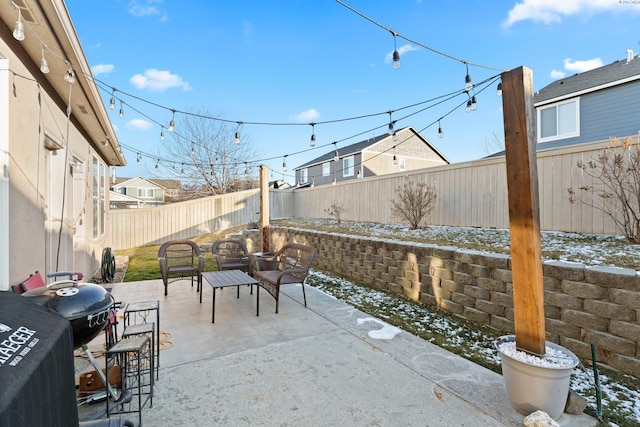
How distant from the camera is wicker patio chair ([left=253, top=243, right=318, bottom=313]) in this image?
15.0 ft

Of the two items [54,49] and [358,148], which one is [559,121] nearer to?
[358,148]

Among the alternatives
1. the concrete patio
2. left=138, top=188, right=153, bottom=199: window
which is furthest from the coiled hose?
left=138, top=188, right=153, bottom=199: window

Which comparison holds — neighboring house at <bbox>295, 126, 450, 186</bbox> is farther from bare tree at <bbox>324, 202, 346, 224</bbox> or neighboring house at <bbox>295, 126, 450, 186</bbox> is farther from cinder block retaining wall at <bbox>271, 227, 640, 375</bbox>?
cinder block retaining wall at <bbox>271, 227, 640, 375</bbox>

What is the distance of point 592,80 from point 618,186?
8419mm

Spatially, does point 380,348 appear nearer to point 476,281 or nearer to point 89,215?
point 476,281

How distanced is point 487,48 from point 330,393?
6784mm

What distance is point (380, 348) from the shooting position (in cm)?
322

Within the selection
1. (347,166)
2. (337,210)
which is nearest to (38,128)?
(337,210)

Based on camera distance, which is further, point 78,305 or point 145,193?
point 145,193

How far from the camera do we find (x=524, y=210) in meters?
2.38

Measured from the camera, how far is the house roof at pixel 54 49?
7.76ft

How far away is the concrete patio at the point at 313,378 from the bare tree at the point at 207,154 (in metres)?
17.0

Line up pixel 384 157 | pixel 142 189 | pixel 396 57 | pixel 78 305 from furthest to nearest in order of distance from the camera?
pixel 142 189, pixel 384 157, pixel 396 57, pixel 78 305

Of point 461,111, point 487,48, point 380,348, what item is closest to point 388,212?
point 461,111
